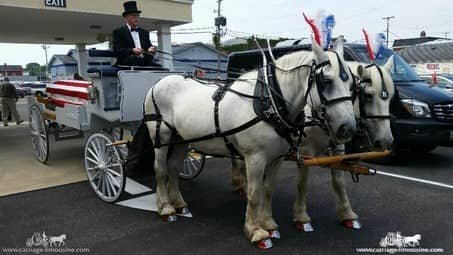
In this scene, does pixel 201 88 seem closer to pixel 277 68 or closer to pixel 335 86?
pixel 277 68

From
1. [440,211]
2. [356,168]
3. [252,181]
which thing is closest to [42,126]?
[252,181]

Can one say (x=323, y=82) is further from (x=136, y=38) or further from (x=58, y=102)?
(x=58, y=102)

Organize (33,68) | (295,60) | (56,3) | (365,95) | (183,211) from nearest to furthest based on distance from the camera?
(295,60), (365,95), (183,211), (56,3), (33,68)

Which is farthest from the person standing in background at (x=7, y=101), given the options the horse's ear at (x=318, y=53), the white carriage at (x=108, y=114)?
the horse's ear at (x=318, y=53)

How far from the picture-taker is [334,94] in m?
3.02

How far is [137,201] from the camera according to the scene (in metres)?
5.18

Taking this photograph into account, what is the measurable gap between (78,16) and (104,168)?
783 centimetres

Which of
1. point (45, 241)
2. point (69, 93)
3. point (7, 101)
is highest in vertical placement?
point (69, 93)

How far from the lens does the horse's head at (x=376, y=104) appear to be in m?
3.43

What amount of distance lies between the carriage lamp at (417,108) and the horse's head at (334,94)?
3.65m

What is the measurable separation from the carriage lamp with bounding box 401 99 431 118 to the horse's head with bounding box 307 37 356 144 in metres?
3.65

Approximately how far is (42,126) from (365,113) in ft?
18.7

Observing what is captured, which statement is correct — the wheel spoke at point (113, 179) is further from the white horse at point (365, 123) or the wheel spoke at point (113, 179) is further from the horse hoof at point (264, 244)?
the white horse at point (365, 123)

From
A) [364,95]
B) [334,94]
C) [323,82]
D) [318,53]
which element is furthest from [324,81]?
[364,95]
